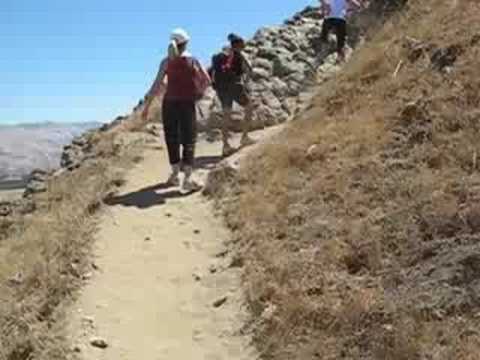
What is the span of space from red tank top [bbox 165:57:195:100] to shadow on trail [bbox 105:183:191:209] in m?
1.47

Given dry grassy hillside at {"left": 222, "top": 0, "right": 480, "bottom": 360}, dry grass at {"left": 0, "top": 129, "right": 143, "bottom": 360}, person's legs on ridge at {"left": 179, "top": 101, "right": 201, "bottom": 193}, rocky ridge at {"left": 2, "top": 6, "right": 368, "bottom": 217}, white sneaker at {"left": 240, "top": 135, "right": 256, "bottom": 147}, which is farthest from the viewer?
rocky ridge at {"left": 2, "top": 6, "right": 368, "bottom": 217}

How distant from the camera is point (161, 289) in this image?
9438 millimetres

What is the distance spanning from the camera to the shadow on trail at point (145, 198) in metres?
12.8

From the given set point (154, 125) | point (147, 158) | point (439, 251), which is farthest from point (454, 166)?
point (154, 125)

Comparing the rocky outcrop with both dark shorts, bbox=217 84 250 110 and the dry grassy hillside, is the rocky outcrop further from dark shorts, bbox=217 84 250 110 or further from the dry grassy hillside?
the dry grassy hillside

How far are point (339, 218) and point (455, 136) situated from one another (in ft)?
6.09

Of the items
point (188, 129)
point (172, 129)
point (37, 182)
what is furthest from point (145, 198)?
point (37, 182)

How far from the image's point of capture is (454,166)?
946 cm

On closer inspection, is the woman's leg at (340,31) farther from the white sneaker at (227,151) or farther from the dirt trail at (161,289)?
the dirt trail at (161,289)

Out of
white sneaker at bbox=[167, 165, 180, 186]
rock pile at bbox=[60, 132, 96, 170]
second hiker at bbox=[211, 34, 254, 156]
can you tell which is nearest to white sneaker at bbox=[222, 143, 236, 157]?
second hiker at bbox=[211, 34, 254, 156]

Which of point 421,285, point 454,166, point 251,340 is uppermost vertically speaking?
point 454,166

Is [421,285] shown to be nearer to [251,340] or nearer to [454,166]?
[251,340]

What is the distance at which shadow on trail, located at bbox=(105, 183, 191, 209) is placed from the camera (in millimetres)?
12812

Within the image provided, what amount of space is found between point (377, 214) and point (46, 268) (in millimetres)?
3556
